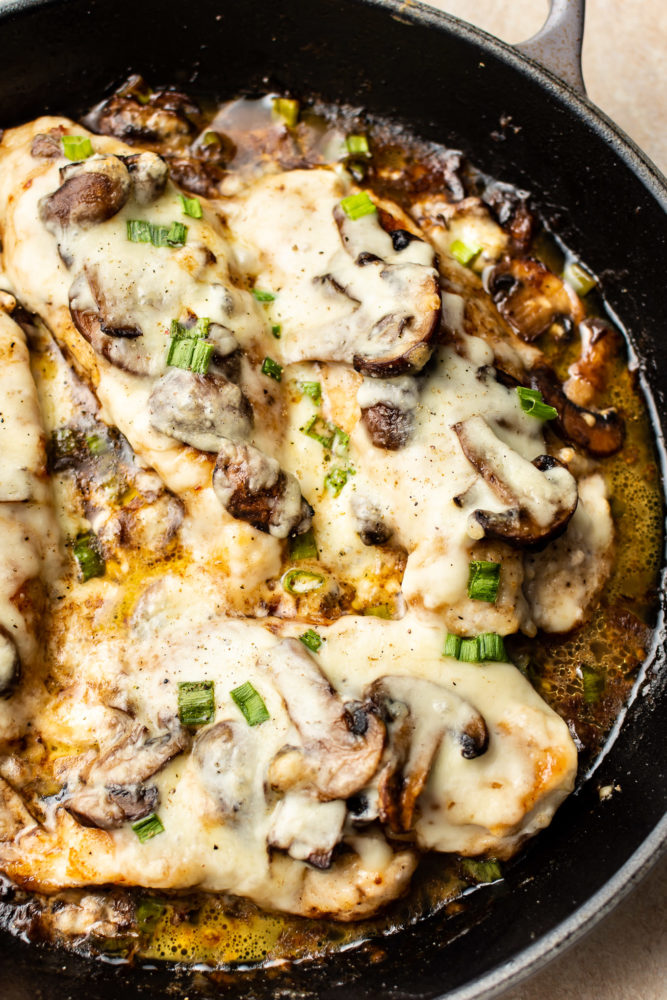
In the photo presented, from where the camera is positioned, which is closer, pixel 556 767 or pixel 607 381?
pixel 556 767

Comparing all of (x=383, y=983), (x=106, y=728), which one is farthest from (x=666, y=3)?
(x=383, y=983)

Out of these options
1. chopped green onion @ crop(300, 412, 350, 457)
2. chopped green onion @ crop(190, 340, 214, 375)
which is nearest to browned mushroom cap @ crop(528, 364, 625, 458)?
chopped green onion @ crop(300, 412, 350, 457)

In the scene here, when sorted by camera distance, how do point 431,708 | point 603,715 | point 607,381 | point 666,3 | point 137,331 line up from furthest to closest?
point 666,3
point 607,381
point 603,715
point 137,331
point 431,708

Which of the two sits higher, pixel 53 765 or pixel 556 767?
pixel 556 767

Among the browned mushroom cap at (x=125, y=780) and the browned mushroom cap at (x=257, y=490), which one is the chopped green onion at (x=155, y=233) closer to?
the browned mushroom cap at (x=257, y=490)

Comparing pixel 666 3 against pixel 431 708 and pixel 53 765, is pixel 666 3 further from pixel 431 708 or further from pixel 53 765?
pixel 53 765

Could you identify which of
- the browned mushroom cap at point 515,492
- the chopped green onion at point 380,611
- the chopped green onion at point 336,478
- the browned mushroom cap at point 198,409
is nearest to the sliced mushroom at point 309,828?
the chopped green onion at point 380,611
